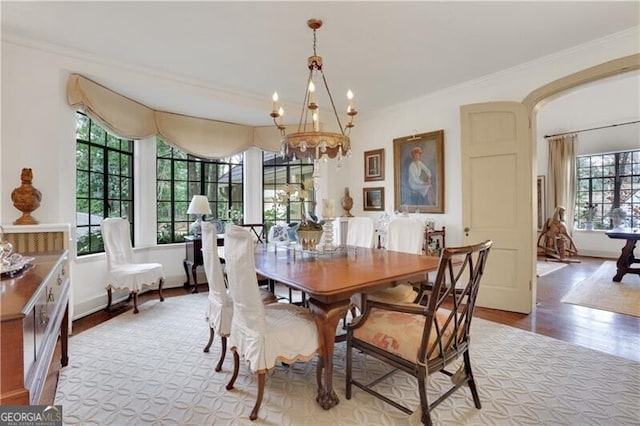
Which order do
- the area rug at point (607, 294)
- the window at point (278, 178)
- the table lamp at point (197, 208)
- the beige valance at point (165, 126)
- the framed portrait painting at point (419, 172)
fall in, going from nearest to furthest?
the beige valance at point (165, 126) → the area rug at point (607, 294) → the framed portrait painting at point (419, 172) → the table lamp at point (197, 208) → the window at point (278, 178)

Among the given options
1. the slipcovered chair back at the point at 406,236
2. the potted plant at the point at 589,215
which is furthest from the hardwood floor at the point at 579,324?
the potted plant at the point at 589,215

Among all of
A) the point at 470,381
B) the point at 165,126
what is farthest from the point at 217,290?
the point at 165,126

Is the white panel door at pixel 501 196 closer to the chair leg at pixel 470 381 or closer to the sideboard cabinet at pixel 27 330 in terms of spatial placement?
the chair leg at pixel 470 381

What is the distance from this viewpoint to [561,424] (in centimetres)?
171

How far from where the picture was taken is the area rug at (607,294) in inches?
143

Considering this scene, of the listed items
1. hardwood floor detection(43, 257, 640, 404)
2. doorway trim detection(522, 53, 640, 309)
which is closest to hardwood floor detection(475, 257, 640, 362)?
hardwood floor detection(43, 257, 640, 404)

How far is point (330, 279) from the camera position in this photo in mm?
1846

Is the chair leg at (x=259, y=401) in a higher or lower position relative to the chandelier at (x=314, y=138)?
lower

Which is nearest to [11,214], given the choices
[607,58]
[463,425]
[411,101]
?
[463,425]

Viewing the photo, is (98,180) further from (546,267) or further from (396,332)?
(546,267)

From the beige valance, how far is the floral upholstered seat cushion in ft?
11.4

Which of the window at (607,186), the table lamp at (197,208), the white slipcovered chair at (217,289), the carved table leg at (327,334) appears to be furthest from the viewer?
the window at (607,186)

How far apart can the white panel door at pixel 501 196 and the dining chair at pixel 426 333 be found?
206 centimetres

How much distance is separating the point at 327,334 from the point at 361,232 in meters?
1.82
